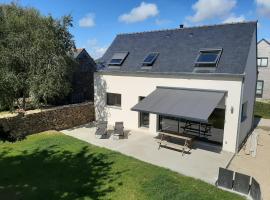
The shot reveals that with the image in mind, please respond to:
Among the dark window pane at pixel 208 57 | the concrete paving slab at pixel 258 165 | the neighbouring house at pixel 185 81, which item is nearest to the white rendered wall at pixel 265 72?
the neighbouring house at pixel 185 81

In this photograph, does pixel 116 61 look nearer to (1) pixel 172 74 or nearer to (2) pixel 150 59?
(2) pixel 150 59

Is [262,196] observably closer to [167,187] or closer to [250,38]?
[167,187]

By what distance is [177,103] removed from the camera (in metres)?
17.0

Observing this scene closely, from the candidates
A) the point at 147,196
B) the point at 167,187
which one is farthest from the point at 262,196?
the point at 147,196

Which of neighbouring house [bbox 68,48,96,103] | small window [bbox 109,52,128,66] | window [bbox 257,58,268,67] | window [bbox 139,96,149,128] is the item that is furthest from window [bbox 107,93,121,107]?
window [bbox 257,58,268,67]

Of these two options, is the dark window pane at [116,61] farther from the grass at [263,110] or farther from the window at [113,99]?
the grass at [263,110]

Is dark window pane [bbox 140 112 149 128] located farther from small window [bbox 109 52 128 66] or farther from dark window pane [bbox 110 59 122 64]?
dark window pane [bbox 110 59 122 64]

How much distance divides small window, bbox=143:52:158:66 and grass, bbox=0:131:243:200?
348 inches

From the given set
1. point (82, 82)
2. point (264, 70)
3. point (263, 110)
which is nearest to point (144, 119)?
point (82, 82)

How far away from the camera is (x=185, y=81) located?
18.4 meters

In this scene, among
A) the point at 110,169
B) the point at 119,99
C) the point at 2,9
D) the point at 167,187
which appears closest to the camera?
Result: the point at 167,187

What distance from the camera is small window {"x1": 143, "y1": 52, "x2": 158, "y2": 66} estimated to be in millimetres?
21100

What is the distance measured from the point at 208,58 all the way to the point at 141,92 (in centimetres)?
641

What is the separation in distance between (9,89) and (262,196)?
64.6 ft
